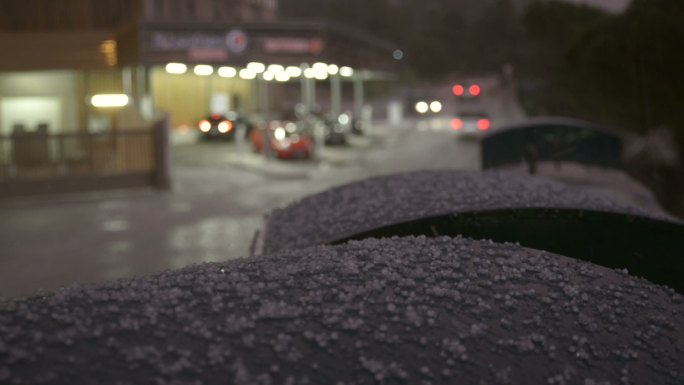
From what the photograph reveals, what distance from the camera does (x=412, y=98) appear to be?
257ft

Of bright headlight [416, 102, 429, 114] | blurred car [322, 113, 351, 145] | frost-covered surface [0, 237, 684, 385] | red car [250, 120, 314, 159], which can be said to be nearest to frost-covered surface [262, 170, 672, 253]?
frost-covered surface [0, 237, 684, 385]

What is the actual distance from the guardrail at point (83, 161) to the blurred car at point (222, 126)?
19154 millimetres

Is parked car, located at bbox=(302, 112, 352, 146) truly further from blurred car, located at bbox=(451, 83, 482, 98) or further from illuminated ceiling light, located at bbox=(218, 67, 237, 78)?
blurred car, located at bbox=(451, 83, 482, 98)

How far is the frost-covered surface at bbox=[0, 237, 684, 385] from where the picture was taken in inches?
141

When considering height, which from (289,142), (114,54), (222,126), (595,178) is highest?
(114,54)

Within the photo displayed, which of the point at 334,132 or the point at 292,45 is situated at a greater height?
the point at 292,45

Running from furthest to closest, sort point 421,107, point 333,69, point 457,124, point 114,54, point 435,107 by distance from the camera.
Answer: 1. point 435,107
2. point 421,107
3. point 457,124
4. point 333,69
5. point 114,54

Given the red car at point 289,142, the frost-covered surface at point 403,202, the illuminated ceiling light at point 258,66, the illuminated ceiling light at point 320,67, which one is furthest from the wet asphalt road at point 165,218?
the illuminated ceiling light at point 320,67

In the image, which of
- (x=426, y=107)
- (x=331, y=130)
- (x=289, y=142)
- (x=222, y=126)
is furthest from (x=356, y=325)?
(x=426, y=107)

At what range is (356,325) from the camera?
4.05 meters

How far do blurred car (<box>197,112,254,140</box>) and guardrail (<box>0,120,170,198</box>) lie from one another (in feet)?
62.8

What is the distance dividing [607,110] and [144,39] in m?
17.3

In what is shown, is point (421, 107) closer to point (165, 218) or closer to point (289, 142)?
point (289, 142)

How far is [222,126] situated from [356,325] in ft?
131
